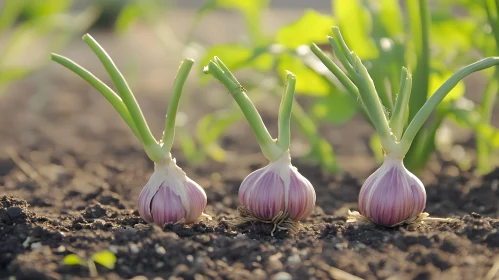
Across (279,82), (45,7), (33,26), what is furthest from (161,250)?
(45,7)

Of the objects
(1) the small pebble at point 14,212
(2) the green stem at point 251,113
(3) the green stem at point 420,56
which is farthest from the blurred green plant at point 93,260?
(3) the green stem at point 420,56

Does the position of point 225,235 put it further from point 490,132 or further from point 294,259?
point 490,132

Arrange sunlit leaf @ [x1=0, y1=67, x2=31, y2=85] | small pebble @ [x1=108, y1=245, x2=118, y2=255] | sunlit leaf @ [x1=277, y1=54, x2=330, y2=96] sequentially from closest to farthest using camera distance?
small pebble @ [x1=108, y1=245, x2=118, y2=255] < sunlit leaf @ [x1=277, y1=54, x2=330, y2=96] < sunlit leaf @ [x1=0, y1=67, x2=31, y2=85]

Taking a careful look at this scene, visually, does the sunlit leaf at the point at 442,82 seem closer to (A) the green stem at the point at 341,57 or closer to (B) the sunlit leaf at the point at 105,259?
(A) the green stem at the point at 341,57

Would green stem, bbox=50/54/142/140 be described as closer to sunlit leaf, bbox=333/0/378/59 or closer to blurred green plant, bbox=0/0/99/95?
sunlit leaf, bbox=333/0/378/59

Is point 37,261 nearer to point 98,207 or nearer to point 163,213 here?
point 163,213

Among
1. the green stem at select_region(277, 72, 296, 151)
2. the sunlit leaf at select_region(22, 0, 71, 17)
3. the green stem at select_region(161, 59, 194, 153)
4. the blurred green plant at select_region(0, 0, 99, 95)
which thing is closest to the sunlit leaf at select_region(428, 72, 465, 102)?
the green stem at select_region(277, 72, 296, 151)
